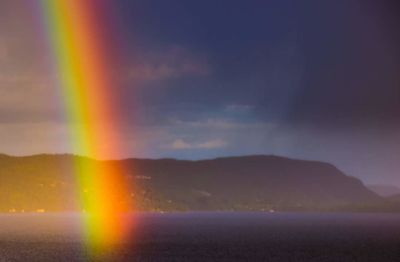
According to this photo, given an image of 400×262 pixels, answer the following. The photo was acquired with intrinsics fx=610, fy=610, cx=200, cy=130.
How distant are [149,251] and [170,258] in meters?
25.0

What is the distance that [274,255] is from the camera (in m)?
176

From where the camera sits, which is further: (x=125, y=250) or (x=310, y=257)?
(x=125, y=250)

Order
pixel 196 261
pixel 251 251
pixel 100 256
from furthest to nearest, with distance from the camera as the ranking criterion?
1. pixel 251 251
2. pixel 100 256
3. pixel 196 261

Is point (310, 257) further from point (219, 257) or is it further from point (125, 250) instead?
point (125, 250)

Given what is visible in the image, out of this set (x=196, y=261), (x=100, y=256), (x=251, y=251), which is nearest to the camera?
(x=196, y=261)

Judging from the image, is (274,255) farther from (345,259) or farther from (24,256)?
(24,256)

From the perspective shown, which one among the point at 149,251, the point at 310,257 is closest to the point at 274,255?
the point at 310,257

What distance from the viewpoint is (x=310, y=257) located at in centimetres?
16625

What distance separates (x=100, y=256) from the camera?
169875 mm

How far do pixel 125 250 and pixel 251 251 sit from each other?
40043 mm

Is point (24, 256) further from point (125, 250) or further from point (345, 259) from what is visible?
point (345, 259)

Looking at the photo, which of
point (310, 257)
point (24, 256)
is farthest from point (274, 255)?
point (24, 256)

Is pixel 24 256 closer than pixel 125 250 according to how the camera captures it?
Yes

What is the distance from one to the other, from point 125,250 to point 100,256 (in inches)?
985
